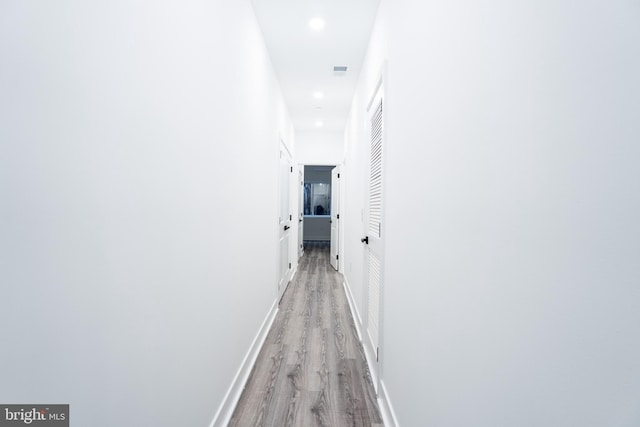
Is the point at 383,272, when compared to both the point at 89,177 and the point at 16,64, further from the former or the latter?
the point at 16,64

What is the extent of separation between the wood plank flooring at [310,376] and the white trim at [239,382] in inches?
1.7

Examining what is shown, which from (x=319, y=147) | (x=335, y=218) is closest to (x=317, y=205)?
(x=335, y=218)

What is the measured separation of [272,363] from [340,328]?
0.93m

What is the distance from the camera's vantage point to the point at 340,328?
3086 mm

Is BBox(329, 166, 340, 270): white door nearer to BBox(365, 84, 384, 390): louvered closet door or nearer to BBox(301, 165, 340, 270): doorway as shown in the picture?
BBox(365, 84, 384, 390): louvered closet door

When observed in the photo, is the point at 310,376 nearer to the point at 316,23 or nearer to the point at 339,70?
the point at 316,23

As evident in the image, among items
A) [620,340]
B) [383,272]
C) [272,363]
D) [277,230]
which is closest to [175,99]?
[620,340]

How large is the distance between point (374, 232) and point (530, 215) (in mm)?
1798

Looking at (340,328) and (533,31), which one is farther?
(340,328)

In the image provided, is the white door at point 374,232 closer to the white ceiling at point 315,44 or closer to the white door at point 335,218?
the white ceiling at point 315,44

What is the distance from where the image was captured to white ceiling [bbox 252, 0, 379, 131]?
2361 millimetres

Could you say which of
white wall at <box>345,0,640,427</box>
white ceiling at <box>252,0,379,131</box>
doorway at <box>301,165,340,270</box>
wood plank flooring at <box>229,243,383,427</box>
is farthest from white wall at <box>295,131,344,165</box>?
white wall at <box>345,0,640,427</box>

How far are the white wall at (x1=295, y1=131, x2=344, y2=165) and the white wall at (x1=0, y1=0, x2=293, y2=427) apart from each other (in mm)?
4221

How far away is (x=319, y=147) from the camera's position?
233 inches
